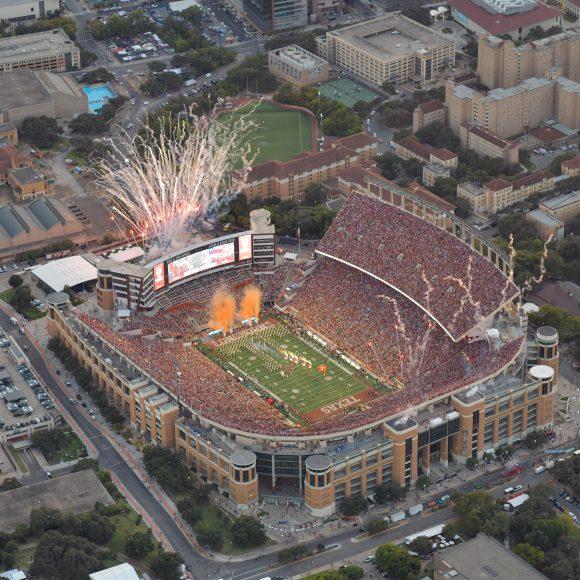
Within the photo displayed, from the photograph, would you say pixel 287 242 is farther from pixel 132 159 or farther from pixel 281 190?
pixel 132 159

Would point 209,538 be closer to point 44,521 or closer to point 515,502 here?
point 44,521

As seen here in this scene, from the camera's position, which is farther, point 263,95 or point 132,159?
point 263,95

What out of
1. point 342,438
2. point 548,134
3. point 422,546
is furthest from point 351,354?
point 548,134

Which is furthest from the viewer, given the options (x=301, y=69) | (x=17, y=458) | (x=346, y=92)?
(x=346, y=92)

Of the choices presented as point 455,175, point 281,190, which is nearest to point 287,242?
point 281,190

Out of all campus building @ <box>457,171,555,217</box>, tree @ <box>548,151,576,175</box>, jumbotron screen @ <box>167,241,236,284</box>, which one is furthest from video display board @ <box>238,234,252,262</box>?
tree @ <box>548,151,576,175</box>

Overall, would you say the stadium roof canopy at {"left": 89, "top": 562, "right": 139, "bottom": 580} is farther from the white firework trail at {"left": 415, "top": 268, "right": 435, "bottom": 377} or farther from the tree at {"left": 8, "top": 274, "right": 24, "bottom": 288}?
the tree at {"left": 8, "top": 274, "right": 24, "bottom": 288}

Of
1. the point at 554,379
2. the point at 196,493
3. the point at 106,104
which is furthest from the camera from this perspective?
the point at 106,104
